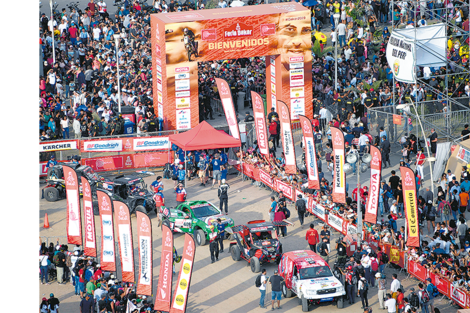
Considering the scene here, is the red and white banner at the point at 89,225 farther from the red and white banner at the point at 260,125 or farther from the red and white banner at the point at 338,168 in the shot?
the red and white banner at the point at 260,125

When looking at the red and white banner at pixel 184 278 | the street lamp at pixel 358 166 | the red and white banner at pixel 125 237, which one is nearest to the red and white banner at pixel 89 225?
the red and white banner at pixel 125 237

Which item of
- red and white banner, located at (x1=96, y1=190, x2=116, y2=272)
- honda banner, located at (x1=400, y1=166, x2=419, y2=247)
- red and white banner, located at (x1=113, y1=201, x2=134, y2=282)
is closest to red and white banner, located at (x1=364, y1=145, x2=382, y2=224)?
honda banner, located at (x1=400, y1=166, x2=419, y2=247)

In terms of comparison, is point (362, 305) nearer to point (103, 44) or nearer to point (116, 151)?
point (116, 151)

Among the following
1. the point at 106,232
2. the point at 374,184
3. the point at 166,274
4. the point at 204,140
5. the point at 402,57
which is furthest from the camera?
the point at 204,140

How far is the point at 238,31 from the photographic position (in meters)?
34.3

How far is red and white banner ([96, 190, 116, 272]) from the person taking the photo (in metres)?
20.5

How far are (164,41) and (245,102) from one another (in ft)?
24.1

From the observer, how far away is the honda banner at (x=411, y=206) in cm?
2088

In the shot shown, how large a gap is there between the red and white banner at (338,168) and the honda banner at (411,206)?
3.28 m

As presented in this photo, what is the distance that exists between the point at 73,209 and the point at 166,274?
549 cm

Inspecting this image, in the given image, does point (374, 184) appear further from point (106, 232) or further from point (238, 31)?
point (238, 31)

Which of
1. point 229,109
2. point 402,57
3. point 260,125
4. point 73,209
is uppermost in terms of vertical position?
point 402,57

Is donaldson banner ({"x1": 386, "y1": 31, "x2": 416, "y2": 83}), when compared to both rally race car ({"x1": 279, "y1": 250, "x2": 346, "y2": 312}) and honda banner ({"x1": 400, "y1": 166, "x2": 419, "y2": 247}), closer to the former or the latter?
honda banner ({"x1": 400, "y1": 166, "x2": 419, "y2": 247})

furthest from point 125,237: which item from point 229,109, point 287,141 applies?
point 229,109
